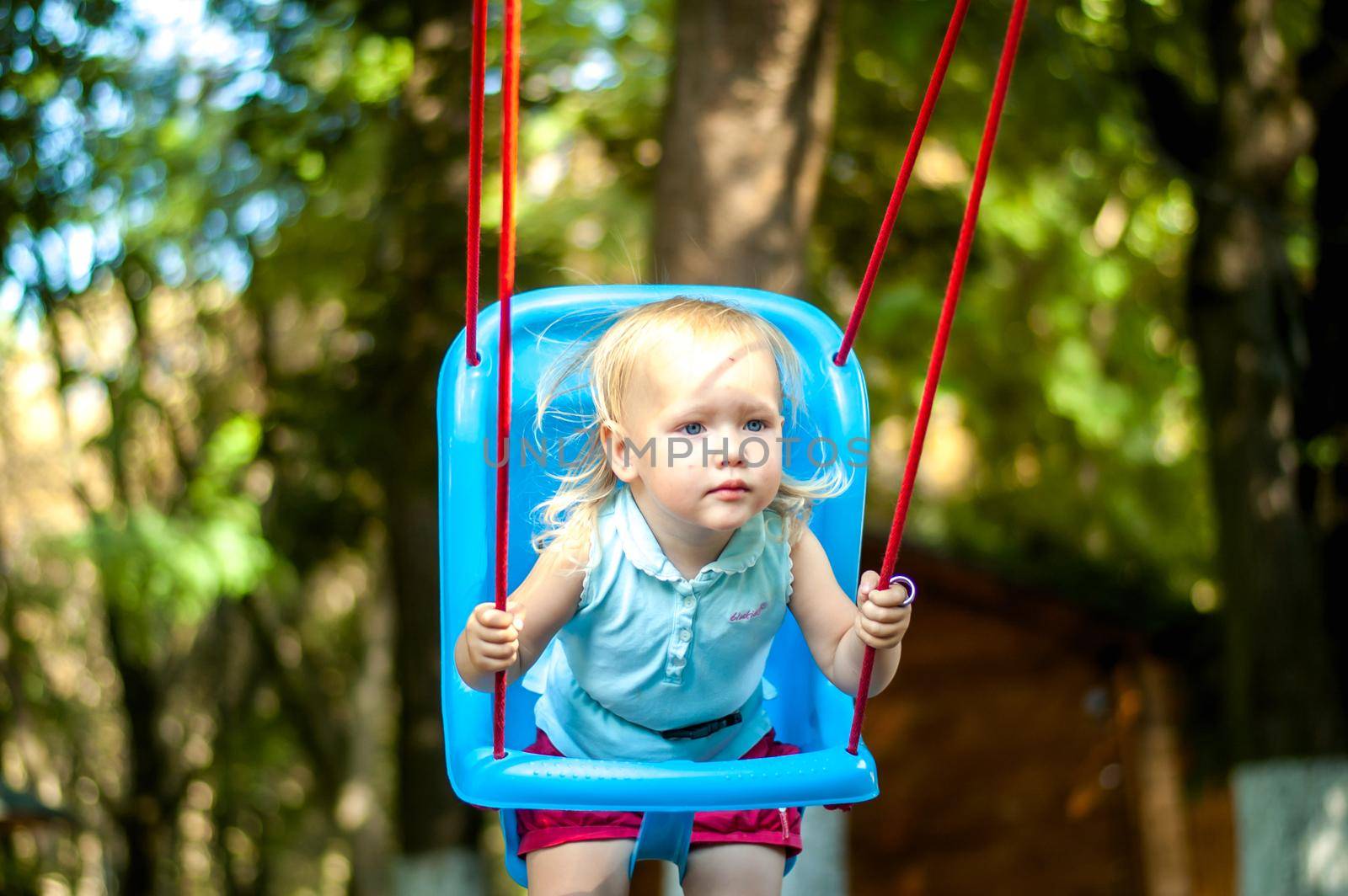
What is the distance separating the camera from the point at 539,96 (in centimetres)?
668

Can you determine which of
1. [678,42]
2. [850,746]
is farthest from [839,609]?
[678,42]

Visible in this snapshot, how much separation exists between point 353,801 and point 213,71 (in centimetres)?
527

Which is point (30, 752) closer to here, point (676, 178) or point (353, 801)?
point (353, 801)

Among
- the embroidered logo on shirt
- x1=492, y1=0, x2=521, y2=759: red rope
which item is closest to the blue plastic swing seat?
x1=492, y1=0, x2=521, y2=759: red rope

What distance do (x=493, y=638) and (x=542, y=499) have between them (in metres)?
0.48

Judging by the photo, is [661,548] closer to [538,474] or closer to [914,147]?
[538,474]

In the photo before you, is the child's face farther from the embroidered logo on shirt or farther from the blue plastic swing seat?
the blue plastic swing seat

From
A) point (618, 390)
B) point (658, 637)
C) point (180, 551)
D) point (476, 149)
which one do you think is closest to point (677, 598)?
point (658, 637)

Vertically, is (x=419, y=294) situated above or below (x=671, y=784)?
below

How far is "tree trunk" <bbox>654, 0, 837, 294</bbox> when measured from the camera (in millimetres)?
4238

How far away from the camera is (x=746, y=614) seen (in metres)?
2.12

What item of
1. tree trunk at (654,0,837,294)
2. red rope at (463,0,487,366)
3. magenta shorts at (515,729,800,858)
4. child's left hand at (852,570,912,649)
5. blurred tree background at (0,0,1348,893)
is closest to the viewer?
red rope at (463,0,487,366)

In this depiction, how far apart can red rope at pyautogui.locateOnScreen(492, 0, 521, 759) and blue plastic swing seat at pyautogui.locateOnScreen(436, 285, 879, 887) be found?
103 mm

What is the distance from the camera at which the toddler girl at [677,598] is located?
6.56ft
